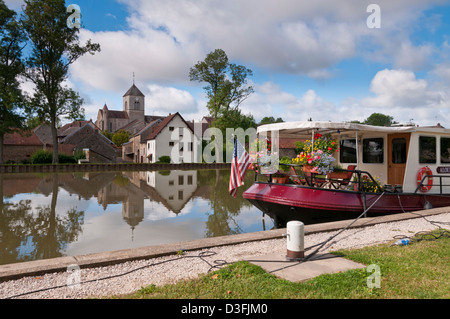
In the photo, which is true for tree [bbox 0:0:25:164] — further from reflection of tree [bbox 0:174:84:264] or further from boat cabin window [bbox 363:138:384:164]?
boat cabin window [bbox 363:138:384:164]

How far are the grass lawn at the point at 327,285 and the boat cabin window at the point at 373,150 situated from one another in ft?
21.7

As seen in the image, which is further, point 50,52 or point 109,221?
point 50,52

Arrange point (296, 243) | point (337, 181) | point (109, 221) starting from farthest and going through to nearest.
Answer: point (109, 221) < point (337, 181) < point (296, 243)

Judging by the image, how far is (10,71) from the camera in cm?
3538

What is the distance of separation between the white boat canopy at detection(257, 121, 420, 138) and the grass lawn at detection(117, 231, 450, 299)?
4.93m

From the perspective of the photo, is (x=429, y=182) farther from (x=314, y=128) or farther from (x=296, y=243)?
(x=296, y=243)

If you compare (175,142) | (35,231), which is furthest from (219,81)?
(35,231)

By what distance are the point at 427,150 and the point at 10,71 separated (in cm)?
3974

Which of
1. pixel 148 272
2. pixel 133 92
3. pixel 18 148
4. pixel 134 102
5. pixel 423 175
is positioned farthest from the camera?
pixel 134 102

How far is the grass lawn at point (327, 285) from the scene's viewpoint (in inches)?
149

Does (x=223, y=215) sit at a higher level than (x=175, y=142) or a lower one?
lower

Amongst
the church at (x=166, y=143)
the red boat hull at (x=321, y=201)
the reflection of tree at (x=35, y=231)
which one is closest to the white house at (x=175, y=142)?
the church at (x=166, y=143)
